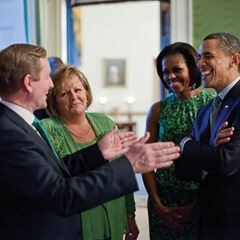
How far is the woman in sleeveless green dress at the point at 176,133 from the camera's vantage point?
2.10 m

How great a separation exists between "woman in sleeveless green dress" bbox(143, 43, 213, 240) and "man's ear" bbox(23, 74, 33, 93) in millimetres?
982

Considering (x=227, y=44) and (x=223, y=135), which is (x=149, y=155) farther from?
(x=227, y=44)

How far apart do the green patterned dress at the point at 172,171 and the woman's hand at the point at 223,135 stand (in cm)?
53

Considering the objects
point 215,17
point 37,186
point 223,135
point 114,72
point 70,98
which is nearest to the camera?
point 37,186

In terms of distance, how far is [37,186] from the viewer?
3.82 feet

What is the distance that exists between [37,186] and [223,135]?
757 millimetres

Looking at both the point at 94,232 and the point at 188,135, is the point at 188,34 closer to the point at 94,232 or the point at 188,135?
the point at 188,135

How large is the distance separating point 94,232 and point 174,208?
49cm

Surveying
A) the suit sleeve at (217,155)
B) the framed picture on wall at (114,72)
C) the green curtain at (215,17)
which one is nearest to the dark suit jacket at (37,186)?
the suit sleeve at (217,155)

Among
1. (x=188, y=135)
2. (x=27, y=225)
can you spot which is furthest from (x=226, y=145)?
(x=27, y=225)

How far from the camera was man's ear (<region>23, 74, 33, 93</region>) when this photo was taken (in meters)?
1.30

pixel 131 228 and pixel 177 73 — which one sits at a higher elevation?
pixel 177 73

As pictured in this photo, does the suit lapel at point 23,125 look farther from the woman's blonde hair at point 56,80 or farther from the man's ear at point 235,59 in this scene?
the man's ear at point 235,59

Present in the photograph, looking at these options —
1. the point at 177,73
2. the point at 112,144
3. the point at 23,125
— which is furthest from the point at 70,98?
the point at 23,125
